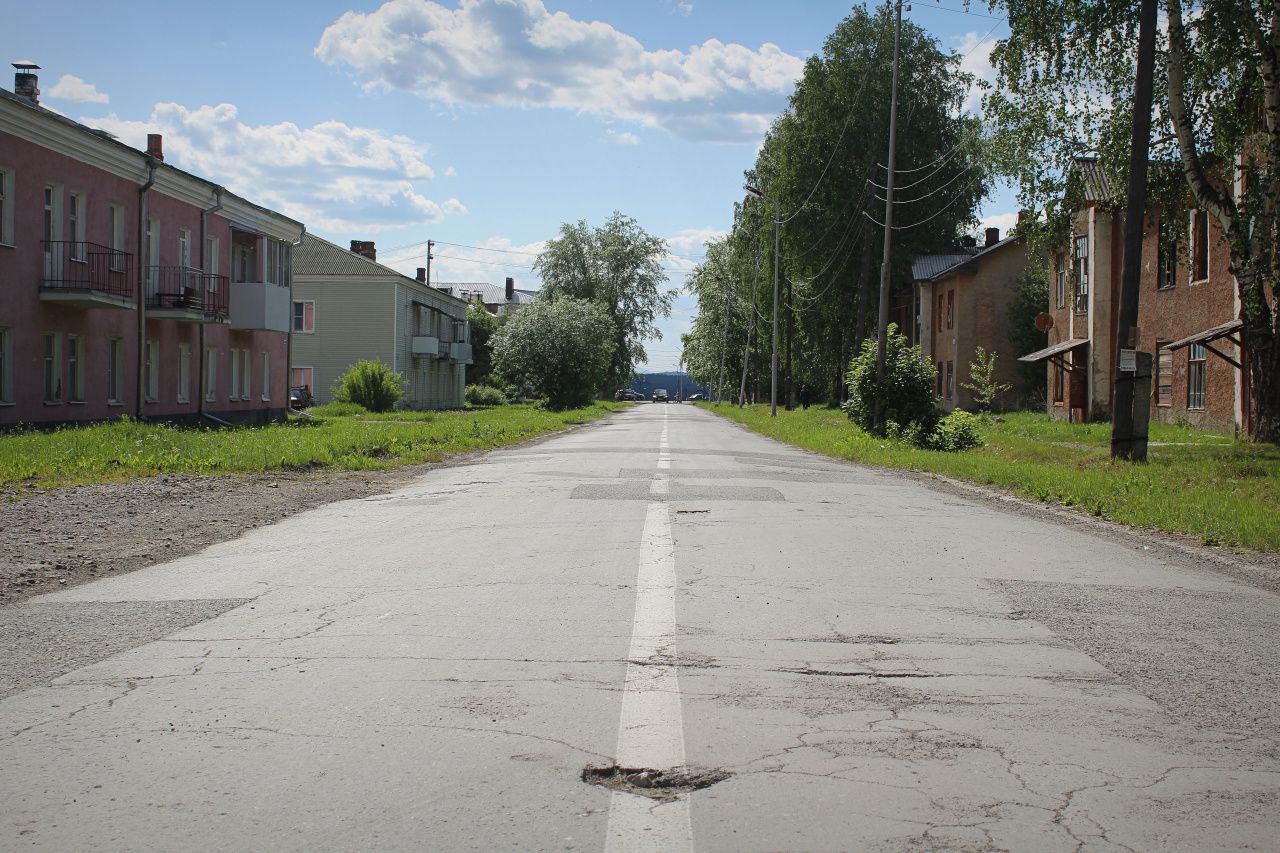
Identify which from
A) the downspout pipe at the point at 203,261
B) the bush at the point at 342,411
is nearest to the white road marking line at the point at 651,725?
the downspout pipe at the point at 203,261

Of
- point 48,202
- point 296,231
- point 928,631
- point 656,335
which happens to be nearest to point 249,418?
point 296,231

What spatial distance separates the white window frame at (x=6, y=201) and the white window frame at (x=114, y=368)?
15.8ft

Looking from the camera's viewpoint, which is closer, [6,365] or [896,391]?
[6,365]

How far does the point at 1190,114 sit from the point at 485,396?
63.1m

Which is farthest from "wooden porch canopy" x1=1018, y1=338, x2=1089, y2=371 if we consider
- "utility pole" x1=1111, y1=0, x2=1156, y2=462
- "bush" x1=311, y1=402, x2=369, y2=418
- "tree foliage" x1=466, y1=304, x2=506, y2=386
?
"tree foliage" x1=466, y1=304, x2=506, y2=386

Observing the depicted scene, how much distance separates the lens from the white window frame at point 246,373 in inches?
1515

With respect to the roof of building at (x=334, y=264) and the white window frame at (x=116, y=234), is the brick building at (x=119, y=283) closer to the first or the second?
the white window frame at (x=116, y=234)

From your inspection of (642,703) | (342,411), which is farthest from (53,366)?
(642,703)

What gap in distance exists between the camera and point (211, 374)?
35406mm

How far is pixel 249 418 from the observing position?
3778cm

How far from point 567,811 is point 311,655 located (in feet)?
8.10

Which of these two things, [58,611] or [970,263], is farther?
[970,263]

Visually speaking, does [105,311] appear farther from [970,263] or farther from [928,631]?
[970,263]

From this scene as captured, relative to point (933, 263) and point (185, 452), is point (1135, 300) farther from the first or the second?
point (933, 263)
